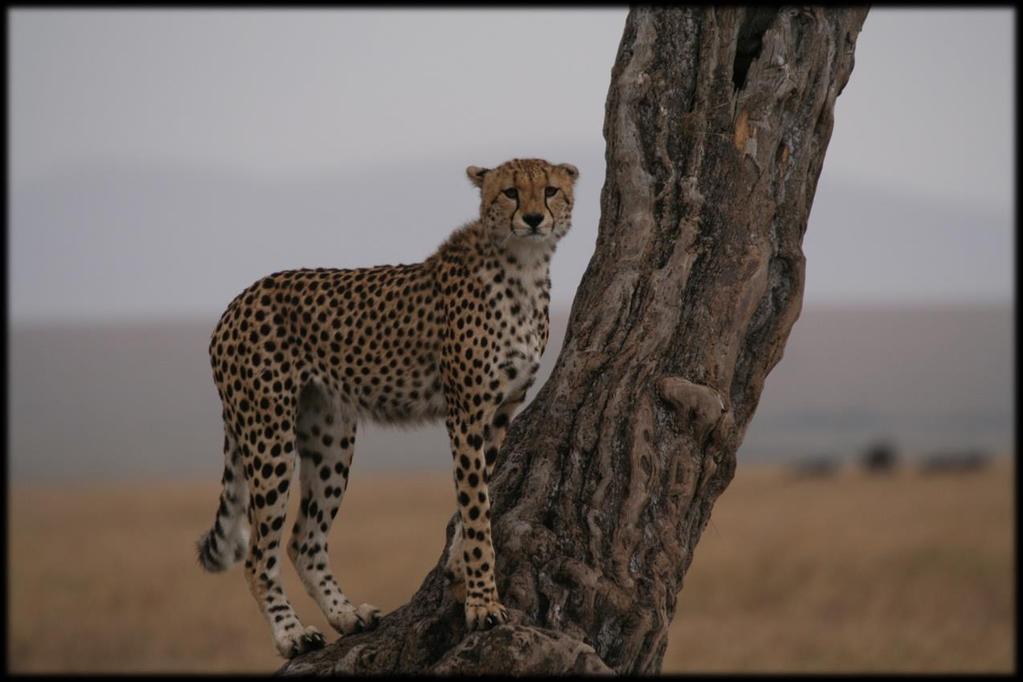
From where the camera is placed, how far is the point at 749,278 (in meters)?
6.40

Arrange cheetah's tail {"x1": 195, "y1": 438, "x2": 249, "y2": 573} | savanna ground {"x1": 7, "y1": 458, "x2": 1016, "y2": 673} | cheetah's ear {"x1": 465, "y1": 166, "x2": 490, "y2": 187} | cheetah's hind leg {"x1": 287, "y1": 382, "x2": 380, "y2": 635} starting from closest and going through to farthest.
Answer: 1. cheetah's ear {"x1": 465, "y1": 166, "x2": 490, "y2": 187}
2. cheetah's hind leg {"x1": 287, "y1": 382, "x2": 380, "y2": 635}
3. cheetah's tail {"x1": 195, "y1": 438, "x2": 249, "y2": 573}
4. savanna ground {"x1": 7, "y1": 458, "x2": 1016, "y2": 673}

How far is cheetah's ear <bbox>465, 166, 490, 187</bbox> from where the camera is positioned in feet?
19.7

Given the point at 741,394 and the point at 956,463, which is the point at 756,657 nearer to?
the point at 741,394

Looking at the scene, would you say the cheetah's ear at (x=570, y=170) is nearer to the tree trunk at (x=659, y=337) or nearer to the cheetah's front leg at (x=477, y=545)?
the tree trunk at (x=659, y=337)

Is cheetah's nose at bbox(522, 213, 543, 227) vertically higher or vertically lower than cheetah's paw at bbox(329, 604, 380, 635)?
higher

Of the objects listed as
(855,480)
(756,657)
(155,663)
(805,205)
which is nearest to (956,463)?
(855,480)

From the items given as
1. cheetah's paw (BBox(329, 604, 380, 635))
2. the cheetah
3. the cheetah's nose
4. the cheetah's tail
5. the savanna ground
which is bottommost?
the savanna ground

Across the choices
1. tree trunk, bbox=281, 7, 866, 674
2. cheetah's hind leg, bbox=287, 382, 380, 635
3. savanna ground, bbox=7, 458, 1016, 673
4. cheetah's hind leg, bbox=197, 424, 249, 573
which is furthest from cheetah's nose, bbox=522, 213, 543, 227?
savanna ground, bbox=7, 458, 1016, 673

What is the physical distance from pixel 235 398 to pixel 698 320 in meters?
2.15

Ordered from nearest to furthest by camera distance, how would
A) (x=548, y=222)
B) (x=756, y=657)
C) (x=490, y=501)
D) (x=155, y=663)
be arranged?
1. (x=548, y=222)
2. (x=490, y=501)
3. (x=756, y=657)
4. (x=155, y=663)

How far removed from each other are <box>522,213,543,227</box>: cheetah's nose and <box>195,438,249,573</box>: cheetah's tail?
199 centimetres

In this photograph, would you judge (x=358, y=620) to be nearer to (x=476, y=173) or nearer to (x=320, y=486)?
(x=320, y=486)

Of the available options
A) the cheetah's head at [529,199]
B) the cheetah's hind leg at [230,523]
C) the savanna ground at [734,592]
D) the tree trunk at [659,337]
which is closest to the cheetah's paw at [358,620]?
the tree trunk at [659,337]

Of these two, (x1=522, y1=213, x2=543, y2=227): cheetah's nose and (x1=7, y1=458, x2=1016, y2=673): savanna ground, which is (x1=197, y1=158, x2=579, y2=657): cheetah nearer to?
(x1=522, y1=213, x2=543, y2=227): cheetah's nose
